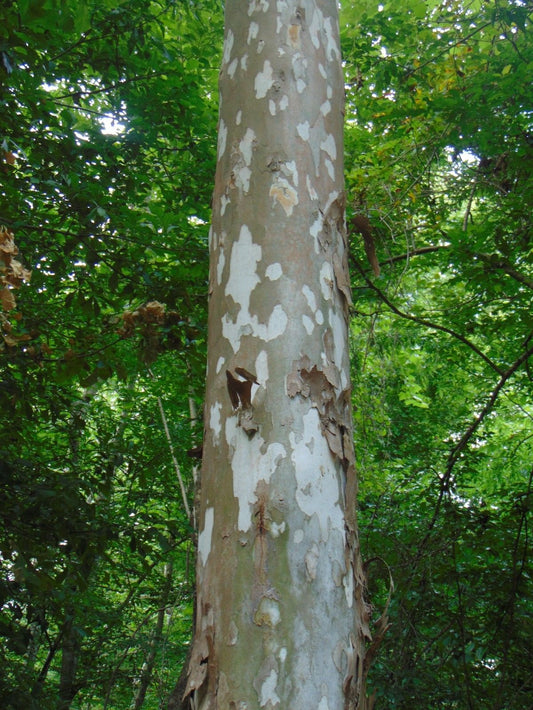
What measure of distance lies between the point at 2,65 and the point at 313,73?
1.63 meters

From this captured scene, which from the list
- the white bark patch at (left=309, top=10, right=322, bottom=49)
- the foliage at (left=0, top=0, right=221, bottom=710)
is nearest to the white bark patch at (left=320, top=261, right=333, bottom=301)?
the white bark patch at (left=309, top=10, right=322, bottom=49)

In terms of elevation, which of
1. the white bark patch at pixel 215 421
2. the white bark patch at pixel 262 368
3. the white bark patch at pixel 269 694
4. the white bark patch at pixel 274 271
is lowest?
the white bark patch at pixel 269 694

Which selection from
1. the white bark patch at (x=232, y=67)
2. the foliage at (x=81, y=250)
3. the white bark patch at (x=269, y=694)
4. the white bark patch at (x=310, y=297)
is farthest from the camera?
the foliage at (x=81, y=250)

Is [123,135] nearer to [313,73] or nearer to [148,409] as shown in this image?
[313,73]

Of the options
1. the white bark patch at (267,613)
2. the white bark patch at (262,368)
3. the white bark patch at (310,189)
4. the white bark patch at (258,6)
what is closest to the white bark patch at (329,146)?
the white bark patch at (310,189)

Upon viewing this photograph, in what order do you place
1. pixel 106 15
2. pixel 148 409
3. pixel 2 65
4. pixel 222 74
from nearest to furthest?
pixel 222 74 → pixel 2 65 → pixel 106 15 → pixel 148 409

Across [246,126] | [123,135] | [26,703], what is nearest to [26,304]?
[123,135]

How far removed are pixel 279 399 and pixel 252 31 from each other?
1.13m

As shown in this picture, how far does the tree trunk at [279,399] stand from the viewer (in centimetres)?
107

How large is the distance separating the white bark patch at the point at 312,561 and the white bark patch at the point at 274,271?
594 millimetres

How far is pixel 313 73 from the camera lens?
164 cm

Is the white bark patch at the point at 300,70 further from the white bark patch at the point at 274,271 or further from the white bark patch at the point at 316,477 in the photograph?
the white bark patch at the point at 316,477

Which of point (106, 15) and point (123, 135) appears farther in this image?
point (123, 135)

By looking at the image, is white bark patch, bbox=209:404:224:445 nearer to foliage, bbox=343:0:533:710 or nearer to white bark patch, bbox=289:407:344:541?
white bark patch, bbox=289:407:344:541
